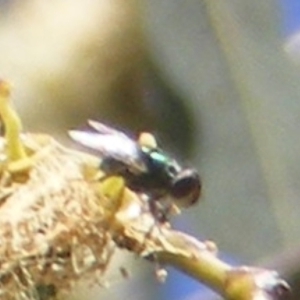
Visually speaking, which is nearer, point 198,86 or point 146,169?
point 146,169

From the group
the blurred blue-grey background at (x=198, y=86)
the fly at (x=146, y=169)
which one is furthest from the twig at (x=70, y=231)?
the blurred blue-grey background at (x=198, y=86)

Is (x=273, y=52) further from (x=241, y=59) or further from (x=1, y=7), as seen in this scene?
(x=1, y=7)

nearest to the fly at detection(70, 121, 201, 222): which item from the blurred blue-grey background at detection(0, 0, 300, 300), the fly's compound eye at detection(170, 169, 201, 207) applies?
the fly's compound eye at detection(170, 169, 201, 207)

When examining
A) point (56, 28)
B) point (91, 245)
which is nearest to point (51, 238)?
point (91, 245)

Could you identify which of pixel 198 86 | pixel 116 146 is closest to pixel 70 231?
pixel 116 146

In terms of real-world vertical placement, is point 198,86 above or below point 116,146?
above

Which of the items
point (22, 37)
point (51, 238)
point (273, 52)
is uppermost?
point (273, 52)

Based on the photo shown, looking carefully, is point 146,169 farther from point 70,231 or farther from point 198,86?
point 198,86

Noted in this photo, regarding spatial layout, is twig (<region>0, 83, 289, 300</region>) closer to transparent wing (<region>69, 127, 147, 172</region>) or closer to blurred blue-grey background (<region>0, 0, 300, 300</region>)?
transparent wing (<region>69, 127, 147, 172</region>)
